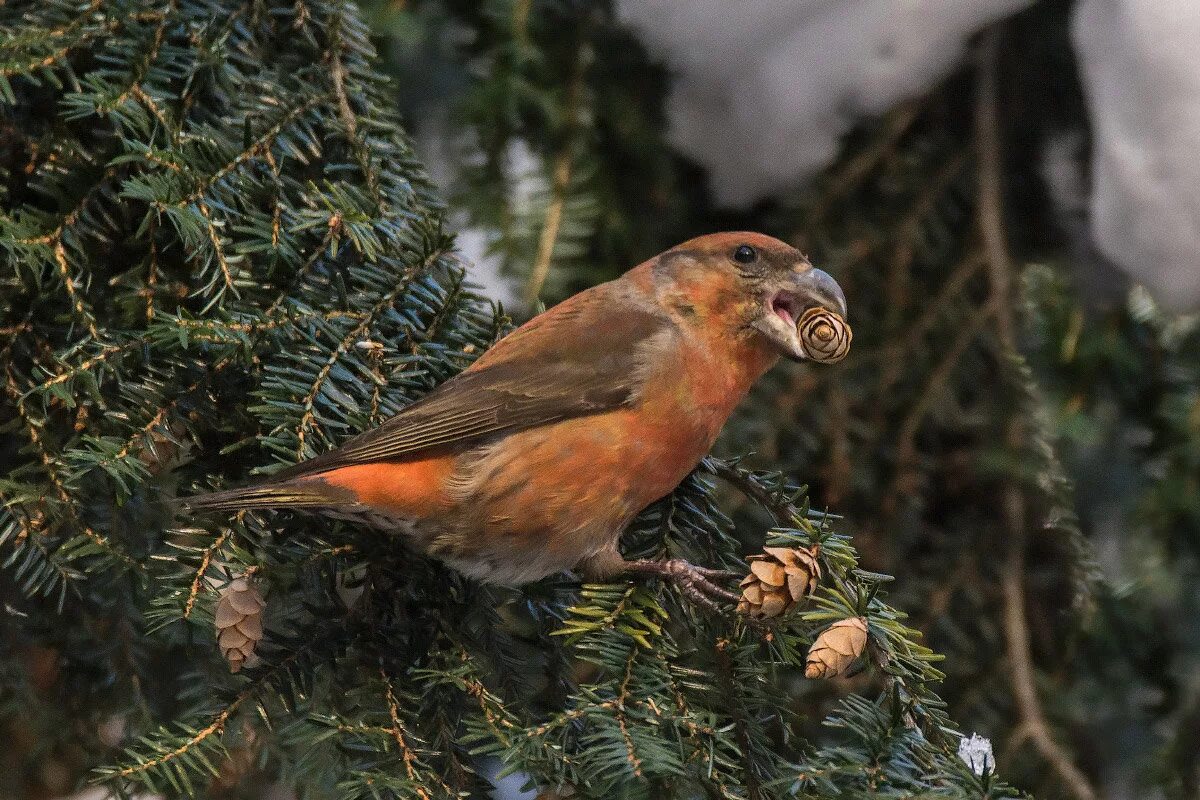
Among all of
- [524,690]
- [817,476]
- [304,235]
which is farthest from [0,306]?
[817,476]

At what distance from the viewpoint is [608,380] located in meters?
2.03

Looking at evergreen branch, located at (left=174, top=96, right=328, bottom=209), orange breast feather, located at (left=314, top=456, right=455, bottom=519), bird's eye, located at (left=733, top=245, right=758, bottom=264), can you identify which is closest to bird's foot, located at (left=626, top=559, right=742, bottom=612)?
orange breast feather, located at (left=314, top=456, right=455, bottom=519)

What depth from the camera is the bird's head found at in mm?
2094

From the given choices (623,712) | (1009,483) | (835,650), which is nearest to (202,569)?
(623,712)

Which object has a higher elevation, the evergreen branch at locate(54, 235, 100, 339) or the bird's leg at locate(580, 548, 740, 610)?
the evergreen branch at locate(54, 235, 100, 339)

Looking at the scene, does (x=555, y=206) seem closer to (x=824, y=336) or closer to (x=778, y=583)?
(x=824, y=336)

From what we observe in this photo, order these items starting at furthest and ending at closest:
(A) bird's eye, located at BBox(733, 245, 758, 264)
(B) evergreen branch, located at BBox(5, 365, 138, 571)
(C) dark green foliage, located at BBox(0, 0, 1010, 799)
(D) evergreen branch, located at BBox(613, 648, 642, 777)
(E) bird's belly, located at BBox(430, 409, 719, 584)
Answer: (A) bird's eye, located at BBox(733, 245, 758, 264), (E) bird's belly, located at BBox(430, 409, 719, 584), (B) evergreen branch, located at BBox(5, 365, 138, 571), (C) dark green foliage, located at BBox(0, 0, 1010, 799), (D) evergreen branch, located at BBox(613, 648, 642, 777)

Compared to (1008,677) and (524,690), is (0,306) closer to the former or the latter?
(524,690)

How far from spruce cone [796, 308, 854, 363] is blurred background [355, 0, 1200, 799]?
1.46 feet

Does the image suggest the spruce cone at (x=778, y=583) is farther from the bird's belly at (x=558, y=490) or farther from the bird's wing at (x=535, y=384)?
the bird's wing at (x=535, y=384)

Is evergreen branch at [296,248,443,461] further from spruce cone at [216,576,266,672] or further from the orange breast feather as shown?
spruce cone at [216,576,266,672]

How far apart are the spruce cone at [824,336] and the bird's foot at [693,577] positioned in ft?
1.20

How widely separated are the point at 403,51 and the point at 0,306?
1.14 metres

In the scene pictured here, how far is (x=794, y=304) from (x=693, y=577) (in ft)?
2.08
